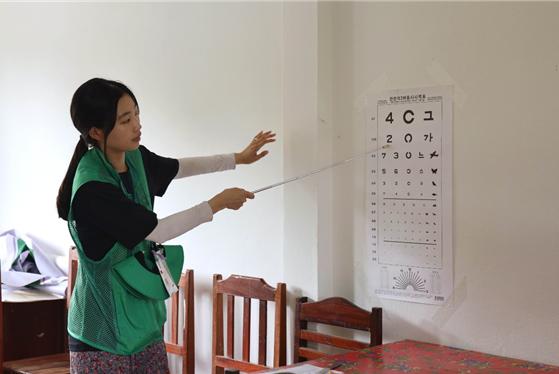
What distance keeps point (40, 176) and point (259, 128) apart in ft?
5.08

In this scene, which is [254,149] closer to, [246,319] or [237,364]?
[246,319]

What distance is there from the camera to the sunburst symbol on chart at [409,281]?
2.58 meters

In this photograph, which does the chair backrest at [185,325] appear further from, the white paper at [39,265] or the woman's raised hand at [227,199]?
the woman's raised hand at [227,199]

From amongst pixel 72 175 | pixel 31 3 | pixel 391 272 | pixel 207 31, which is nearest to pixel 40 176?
pixel 31 3

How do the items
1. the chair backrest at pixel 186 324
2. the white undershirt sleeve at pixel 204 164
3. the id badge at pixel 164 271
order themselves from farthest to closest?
the chair backrest at pixel 186 324 < the white undershirt sleeve at pixel 204 164 < the id badge at pixel 164 271

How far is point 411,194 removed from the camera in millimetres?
2580

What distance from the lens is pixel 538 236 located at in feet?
7.63

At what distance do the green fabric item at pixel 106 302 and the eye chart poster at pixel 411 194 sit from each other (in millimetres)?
837

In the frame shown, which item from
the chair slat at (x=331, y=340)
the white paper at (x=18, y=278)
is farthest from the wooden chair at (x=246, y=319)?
the white paper at (x=18, y=278)

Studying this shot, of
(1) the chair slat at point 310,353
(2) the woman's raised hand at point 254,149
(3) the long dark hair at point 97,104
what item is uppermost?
(3) the long dark hair at point 97,104

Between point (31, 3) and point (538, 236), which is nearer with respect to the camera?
point (538, 236)

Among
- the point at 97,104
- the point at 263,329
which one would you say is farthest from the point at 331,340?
the point at 97,104

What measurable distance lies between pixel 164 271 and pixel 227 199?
278 mm

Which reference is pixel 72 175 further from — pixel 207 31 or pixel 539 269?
pixel 539 269
